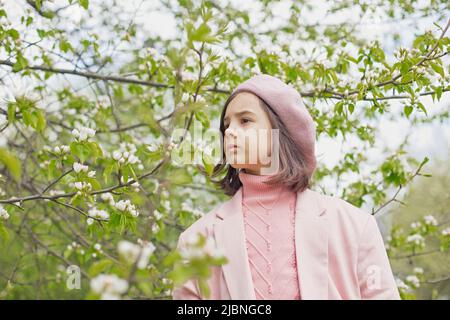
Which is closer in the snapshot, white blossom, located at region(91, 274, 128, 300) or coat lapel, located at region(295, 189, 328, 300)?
white blossom, located at region(91, 274, 128, 300)

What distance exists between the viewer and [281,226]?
1.86m

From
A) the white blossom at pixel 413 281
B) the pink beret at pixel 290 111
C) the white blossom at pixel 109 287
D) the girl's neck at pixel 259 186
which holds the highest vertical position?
the pink beret at pixel 290 111

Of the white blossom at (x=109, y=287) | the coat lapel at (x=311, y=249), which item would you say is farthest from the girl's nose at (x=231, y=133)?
the white blossom at (x=109, y=287)

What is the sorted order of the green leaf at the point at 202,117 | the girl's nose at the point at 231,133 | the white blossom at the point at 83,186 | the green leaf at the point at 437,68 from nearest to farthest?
the girl's nose at the point at 231,133 < the white blossom at the point at 83,186 < the green leaf at the point at 437,68 < the green leaf at the point at 202,117

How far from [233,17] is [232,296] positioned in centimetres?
282

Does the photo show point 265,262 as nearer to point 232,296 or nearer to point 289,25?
point 232,296

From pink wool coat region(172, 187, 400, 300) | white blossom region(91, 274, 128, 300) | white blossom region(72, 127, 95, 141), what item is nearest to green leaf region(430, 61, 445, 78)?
pink wool coat region(172, 187, 400, 300)

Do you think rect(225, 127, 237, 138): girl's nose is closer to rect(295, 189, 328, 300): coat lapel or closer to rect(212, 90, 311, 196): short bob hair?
rect(212, 90, 311, 196): short bob hair

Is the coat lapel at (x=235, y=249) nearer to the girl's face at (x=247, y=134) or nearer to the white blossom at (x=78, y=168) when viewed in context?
the girl's face at (x=247, y=134)

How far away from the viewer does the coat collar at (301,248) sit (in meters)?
1.73

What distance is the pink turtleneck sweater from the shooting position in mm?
1762
